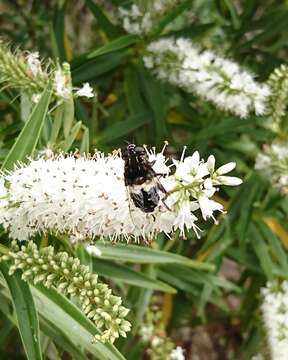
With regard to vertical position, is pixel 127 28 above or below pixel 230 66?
above

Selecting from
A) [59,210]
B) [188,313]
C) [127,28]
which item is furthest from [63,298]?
[188,313]

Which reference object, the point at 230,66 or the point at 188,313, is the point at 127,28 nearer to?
the point at 230,66

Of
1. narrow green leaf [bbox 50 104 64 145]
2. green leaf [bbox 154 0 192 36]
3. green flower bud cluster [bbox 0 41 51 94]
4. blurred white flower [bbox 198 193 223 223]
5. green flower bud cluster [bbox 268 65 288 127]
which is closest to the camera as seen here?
blurred white flower [bbox 198 193 223 223]

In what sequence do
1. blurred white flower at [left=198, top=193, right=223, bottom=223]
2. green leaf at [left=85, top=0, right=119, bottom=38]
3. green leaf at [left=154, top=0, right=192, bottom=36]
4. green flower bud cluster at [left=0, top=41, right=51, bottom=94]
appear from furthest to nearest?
1. green leaf at [left=85, top=0, right=119, bottom=38]
2. green leaf at [left=154, top=0, right=192, bottom=36]
3. green flower bud cluster at [left=0, top=41, right=51, bottom=94]
4. blurred white flower at [left=198, top=193, right=223, bottom=223]

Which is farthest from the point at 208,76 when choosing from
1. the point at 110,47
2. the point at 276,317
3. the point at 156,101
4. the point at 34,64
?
the point at 276,317

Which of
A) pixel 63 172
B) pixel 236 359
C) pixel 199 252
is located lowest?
pixel 236 359

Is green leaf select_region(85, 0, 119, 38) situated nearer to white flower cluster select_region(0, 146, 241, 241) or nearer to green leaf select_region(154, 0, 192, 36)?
green leaf select_region(154, 0, 192, 36)

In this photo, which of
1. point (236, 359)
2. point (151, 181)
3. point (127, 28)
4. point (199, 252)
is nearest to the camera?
point (151, 181)

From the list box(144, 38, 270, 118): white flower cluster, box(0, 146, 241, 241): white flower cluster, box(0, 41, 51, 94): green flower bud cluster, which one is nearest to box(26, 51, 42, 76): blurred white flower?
box(0, 41, 51, 94): green flower bud cluster
